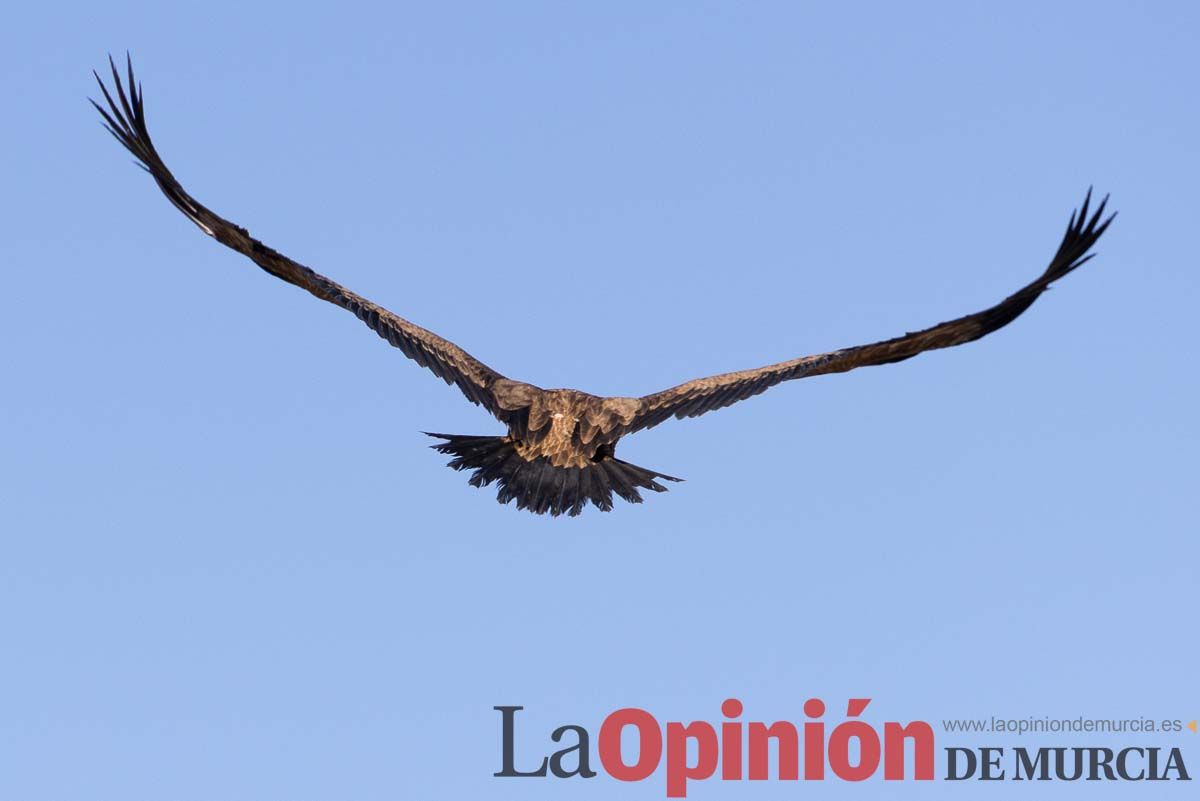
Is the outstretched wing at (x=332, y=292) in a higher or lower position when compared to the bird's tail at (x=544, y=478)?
higher

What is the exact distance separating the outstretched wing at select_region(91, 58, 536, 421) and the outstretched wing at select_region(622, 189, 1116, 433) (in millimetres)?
1122

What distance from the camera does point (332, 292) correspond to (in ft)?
65.1

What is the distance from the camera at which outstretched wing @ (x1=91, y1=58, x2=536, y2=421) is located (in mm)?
Result: 19359

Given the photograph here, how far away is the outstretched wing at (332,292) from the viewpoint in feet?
63.5

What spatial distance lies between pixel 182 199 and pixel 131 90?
1.10 m

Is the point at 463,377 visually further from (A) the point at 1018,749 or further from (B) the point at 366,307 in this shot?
(A) the point at 1018,749

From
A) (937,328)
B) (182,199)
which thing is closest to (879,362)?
(937,328)

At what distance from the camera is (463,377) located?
1948cm

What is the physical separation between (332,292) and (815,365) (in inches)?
165

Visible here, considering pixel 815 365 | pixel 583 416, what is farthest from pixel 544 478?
pixel 815 365

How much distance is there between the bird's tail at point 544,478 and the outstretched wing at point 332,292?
1.19 ft

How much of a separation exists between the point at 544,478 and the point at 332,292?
2.56 meters

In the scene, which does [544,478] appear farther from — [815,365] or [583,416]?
[815,365]

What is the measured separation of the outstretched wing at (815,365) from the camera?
60.8 ft
